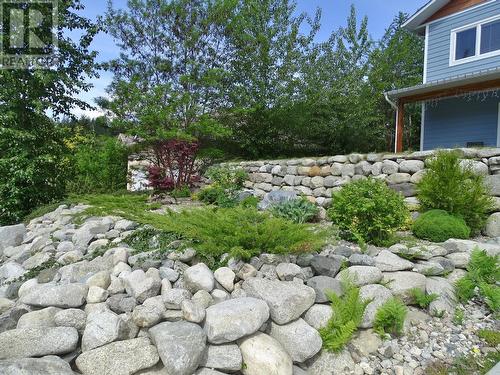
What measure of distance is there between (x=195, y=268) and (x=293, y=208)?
218 cm

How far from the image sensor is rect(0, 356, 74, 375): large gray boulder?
1842mm

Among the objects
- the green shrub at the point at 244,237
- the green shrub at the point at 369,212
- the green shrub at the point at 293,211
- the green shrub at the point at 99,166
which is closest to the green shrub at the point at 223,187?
the green shrub at the point at 293,211

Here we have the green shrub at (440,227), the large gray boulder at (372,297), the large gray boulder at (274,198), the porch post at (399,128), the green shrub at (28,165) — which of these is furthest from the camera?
the porch post at (399,128)

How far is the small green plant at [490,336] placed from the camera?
265cm

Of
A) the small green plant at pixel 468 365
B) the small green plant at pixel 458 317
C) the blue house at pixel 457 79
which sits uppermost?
the blue house at pixel 457 79

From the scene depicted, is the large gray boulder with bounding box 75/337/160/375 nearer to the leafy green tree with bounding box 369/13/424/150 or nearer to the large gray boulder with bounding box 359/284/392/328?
the large gray boulder with bounding box 359/284/392/328

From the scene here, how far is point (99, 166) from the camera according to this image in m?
8.98

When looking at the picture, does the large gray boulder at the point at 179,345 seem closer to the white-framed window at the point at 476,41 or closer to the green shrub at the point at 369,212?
the green shrub at the point at 369,212

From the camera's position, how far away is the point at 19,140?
6500 mm

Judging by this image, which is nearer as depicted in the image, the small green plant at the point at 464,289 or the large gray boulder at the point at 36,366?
the large gray boulder at the point at 36,366

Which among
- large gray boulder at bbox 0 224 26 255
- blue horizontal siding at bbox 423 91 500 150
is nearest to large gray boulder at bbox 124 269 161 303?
large gray boulder at bbox 0 224 26 255

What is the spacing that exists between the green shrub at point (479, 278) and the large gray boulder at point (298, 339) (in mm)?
1515

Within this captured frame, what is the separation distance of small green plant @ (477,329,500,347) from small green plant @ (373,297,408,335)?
58 cm

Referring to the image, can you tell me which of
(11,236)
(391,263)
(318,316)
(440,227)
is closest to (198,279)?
(318,316)
